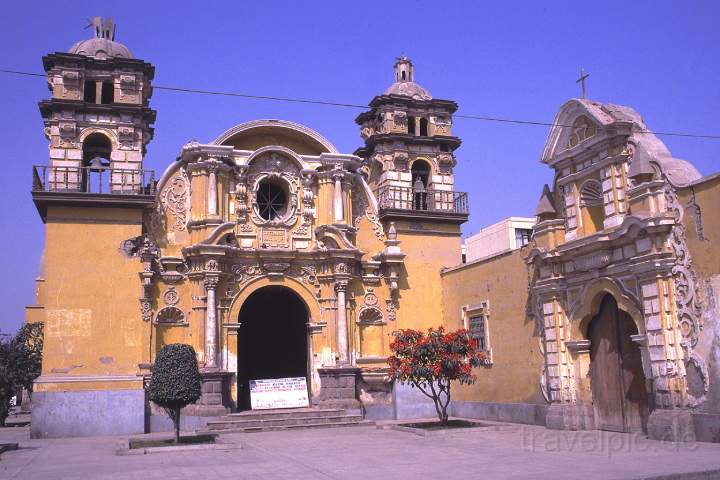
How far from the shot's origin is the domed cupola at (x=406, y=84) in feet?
91.4

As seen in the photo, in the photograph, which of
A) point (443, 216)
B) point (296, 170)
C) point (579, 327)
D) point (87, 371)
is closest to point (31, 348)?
point (87, 371)

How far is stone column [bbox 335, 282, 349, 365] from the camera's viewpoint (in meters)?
23.5

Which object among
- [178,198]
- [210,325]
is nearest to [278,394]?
[210,325]

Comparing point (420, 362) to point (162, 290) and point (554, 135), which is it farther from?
point (162, 290)

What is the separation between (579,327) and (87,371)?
527 inches

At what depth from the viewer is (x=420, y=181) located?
27547 millimetres

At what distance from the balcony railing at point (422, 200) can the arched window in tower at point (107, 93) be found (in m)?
9.39

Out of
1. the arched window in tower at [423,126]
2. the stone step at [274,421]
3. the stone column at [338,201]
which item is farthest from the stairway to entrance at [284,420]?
the arched window in tower at [423,126]

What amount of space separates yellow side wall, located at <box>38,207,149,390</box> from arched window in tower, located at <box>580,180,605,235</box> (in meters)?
12.6

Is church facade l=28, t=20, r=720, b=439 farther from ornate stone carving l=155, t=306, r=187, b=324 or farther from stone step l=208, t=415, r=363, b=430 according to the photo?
stone step l=208, t=415, r=363, b=430

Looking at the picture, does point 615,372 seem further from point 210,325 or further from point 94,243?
point 94,243

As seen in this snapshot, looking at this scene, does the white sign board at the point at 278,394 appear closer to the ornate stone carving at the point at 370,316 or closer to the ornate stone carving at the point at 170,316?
the ornate stone carving at the point at 370,316

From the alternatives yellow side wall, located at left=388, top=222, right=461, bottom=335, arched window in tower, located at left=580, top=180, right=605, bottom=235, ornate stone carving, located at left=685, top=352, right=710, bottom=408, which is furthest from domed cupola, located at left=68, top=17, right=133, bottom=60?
ornate stone carving, located at left=685, top=352, right=710, bottom=408

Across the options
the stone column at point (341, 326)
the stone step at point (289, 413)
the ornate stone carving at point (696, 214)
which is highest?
the ornate stone carving at point (696, 214)
